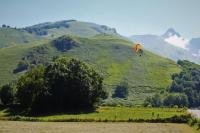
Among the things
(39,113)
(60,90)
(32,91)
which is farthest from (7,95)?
(60,90)

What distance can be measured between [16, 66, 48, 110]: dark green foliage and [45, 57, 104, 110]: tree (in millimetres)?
2696

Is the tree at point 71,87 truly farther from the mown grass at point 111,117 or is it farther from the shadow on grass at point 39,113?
the mown grass at point 111,117

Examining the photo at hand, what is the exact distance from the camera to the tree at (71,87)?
116 meters

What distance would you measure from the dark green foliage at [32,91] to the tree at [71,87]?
270 cm

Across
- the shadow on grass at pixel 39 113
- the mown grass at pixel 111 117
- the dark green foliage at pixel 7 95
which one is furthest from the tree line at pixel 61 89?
Answer: the dark green foliage at pixel 7 95

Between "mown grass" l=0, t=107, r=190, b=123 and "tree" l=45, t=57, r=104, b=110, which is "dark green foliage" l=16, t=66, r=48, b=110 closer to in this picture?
"tree" l=45, t=57, r=104, b=110

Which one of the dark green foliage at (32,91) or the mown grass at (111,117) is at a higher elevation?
the dark green foliage at (32,91)

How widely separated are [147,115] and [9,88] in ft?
181

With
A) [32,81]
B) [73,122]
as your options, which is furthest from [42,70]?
[73,122]

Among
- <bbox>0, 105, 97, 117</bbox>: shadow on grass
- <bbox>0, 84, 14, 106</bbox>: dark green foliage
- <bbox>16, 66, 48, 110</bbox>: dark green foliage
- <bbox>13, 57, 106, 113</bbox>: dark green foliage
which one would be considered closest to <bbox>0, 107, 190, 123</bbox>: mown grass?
<bbox>0, 105, 97, 117</bbox>: shadow on grass

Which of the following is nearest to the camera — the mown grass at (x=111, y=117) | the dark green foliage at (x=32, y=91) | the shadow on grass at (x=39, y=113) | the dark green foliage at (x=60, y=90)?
the mown grass at (x=111, y=117)

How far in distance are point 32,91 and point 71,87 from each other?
39.6 feet

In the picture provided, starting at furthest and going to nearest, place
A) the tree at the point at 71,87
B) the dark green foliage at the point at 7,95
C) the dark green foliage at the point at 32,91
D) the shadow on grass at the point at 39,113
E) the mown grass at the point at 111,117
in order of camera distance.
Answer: the dark green foliage at the point at 7,95 < the tree at the point at 71,87 < the dark green foliage at the point at 32,91 < the shadow on grass at the point at 39,113 < the mown grass at the point at 111,117

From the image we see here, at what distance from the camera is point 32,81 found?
120 meters
